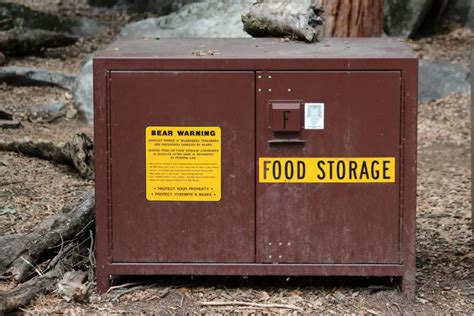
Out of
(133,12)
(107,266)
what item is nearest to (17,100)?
(133,12)

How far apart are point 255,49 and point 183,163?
26.8 inches

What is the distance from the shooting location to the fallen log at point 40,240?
4.75 metres

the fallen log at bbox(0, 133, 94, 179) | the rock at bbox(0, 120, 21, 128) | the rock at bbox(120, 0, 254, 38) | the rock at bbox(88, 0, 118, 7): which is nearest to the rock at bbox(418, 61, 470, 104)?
the rock at bbox(120, 0, 254, 38)

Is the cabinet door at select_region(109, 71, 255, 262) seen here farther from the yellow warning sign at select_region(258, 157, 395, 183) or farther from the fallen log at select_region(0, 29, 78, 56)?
the fallen log at select_region(0, 29, 78, 56)

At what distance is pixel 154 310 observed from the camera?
4.37 metres

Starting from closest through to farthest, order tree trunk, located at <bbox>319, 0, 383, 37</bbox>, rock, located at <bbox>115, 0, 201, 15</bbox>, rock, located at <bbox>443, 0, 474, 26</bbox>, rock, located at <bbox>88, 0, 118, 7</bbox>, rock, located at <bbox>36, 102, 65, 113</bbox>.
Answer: tree trunk, located at <bbox>319, 0, 383, 37</bbox>
rock, located at <bbox>36, 102, 65, 113</bbox>
rock, located at <bbox>443, 0, 474, 26</bbox>
rock, located at <bbox>115, 0, 201, 15</bbox>
rock, located at <bbox>88, 0, 118, 7</bbox>

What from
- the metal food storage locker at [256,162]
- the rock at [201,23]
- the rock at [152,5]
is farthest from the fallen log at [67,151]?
the rock at [152,5]

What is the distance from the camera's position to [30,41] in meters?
12.8

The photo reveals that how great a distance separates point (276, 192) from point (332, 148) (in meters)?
0.32

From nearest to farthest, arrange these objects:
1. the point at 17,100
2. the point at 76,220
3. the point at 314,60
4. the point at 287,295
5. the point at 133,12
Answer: the point at 314,60 < the point at 287,295 < the point at 76,220 < the point at 17,100 < the point at 133,12

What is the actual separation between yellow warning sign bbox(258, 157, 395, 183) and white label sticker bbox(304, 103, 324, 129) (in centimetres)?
15

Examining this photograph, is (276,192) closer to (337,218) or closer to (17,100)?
(337,218)

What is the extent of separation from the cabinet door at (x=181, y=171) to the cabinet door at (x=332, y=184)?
77mm

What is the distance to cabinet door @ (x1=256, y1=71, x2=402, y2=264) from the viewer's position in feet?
14.0
